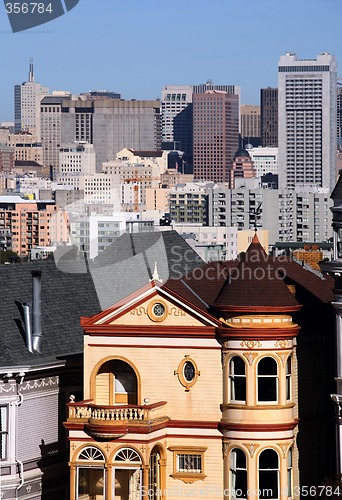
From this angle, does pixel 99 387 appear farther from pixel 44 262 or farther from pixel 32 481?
pixel 44 262

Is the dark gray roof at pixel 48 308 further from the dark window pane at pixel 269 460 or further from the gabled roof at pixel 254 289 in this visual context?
the dark window pane at pixel 269 460

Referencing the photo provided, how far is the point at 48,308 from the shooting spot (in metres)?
35.8

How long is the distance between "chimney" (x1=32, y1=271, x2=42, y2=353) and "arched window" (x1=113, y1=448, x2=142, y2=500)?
3.28m

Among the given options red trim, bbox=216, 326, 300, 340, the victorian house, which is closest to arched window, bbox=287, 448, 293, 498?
the victorian house

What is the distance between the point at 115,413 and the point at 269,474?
2.79 metres

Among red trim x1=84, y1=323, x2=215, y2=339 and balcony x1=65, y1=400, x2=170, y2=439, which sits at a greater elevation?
red trim x1=84, y1=323, x2=215, y2=339

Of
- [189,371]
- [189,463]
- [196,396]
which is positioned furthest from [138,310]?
[189,463]

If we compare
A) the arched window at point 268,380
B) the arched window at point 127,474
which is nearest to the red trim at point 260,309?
the arched window at point 268,380

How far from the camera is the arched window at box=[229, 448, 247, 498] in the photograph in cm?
3170

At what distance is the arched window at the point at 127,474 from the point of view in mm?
31609

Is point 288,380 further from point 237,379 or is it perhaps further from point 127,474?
point 127,474

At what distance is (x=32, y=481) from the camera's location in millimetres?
33500

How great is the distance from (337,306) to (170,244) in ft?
26.7

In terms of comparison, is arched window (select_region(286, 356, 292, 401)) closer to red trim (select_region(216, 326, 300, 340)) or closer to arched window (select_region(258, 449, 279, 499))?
red trim (select_region(216, 326, 300, 340))
